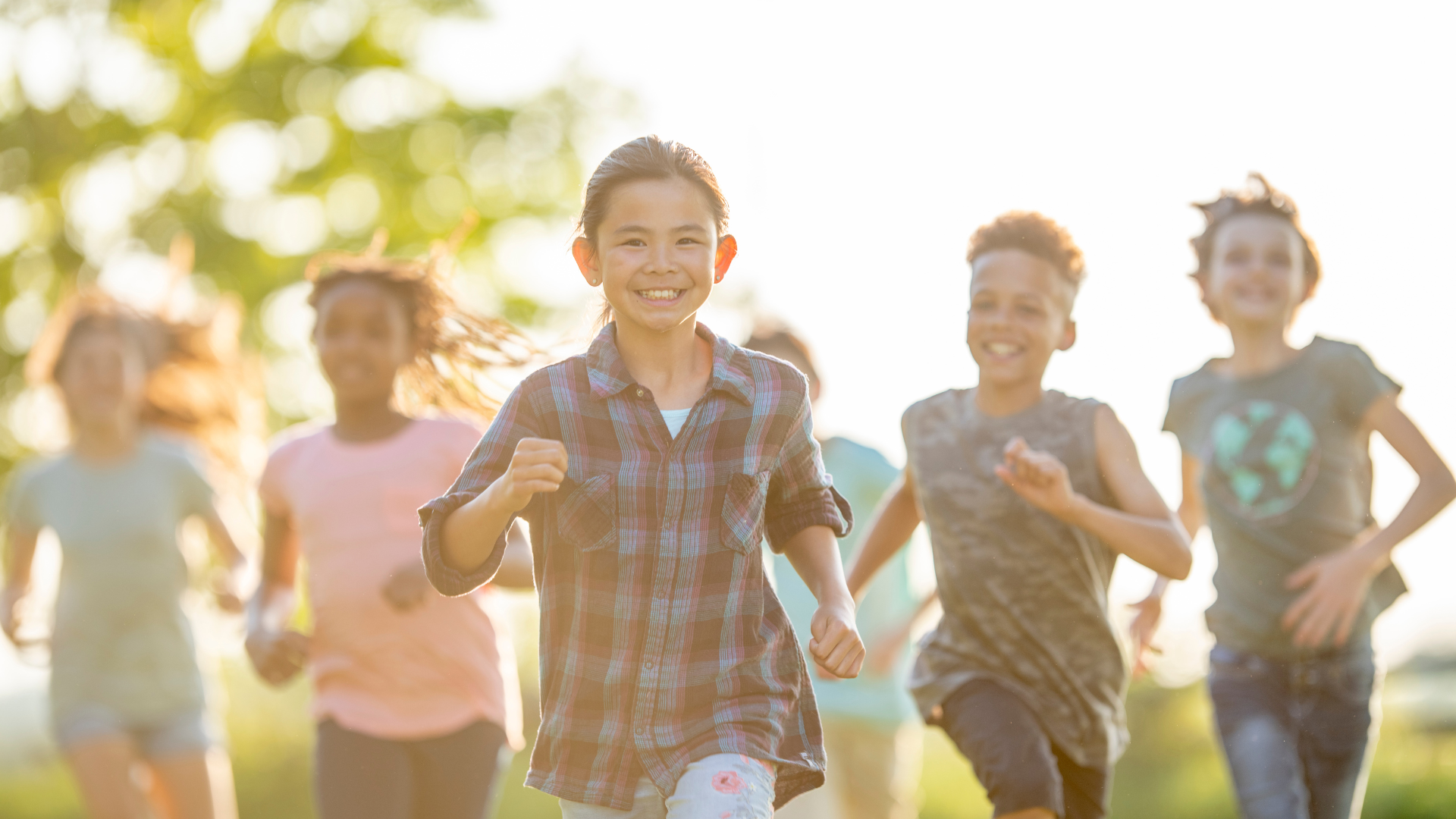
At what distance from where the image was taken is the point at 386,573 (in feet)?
15.7

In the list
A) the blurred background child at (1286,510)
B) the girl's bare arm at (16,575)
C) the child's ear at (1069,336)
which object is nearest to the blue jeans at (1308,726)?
the blurred background child at (1286,510)

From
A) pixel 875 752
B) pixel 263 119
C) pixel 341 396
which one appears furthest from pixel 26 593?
pixel 263 119

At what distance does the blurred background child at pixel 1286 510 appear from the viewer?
4.66 m

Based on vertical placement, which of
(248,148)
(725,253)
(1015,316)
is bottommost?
(725,253)

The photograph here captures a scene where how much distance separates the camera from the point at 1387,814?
28.5 feet

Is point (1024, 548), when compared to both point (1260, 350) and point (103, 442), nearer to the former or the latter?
point (1260, 350)

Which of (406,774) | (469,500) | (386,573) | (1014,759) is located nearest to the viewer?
(469,500)

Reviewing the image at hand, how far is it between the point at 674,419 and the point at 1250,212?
269cm

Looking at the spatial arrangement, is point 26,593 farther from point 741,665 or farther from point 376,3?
point 376,3

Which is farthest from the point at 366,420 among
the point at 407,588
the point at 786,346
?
the point at 786,346

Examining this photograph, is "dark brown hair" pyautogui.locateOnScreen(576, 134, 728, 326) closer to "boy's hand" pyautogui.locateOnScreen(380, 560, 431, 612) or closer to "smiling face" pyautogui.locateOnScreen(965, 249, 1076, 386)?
"smiling face" pyautogui.locateOnScreen(965, 249, 1076, 386)

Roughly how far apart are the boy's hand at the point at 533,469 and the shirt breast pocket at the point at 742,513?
44 cm

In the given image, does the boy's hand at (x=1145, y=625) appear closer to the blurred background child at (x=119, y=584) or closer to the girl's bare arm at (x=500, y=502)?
the girl's bare arm at (x=500, y=502)

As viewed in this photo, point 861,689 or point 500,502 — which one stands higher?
point 500,502
